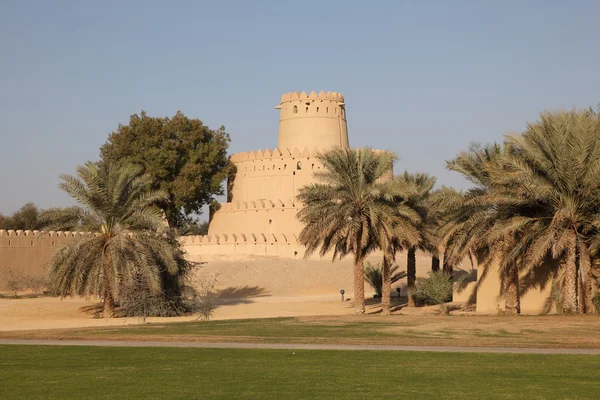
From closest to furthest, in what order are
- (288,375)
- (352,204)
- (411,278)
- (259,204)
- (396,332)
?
(288,375) < (396,332) < (352,204) < (411,278) < (259,204)

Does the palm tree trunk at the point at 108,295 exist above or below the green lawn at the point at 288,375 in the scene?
above

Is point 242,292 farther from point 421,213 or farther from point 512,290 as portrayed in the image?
point 512,290

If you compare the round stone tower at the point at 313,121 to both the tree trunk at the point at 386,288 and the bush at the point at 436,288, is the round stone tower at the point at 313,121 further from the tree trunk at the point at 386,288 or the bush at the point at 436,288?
the tree trunk at the point at 386,288

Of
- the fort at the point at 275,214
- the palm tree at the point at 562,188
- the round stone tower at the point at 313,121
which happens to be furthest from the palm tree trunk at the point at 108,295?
the round stone tower at the point at 313,121

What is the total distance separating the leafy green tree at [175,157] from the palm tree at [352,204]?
2975 centimetres

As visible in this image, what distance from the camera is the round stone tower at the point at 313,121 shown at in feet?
190

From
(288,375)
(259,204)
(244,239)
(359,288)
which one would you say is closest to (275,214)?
(259,204)

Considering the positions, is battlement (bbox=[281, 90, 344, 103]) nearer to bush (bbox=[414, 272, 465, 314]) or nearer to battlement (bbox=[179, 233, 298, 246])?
battlement (bbox=[179, 233, 298, 246])

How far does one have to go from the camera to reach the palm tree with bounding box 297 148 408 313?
27.8 meters

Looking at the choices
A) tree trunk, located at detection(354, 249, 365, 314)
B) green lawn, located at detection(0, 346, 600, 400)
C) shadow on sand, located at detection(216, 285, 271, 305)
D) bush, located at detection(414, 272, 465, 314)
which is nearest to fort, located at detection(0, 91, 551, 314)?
shadow on sand, located at detection(216, 285, 271, 305)

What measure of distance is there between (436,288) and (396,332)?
12902 mm

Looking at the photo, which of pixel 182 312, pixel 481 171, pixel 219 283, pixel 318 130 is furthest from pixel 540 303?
pixel 318 130

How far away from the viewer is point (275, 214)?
178ft

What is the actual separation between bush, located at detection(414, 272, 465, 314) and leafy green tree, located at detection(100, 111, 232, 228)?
2750 cm
